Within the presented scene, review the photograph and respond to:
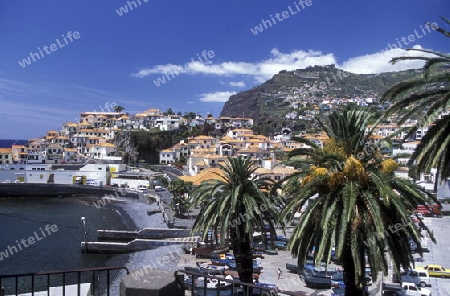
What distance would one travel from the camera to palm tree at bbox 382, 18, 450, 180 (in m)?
8.38

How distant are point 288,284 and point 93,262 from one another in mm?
18113

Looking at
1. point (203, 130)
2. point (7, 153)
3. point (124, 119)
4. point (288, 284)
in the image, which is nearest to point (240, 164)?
point (288, 284)

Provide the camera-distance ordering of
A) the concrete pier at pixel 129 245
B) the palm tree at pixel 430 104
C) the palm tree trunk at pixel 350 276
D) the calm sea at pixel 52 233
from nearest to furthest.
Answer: the palm tree at pixel 430 104, the palm tree trunk at pixel 350 276, the calm sea at pixel 52 233, the concrete pier at pixel 129 245

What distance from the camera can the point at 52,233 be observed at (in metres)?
44.9

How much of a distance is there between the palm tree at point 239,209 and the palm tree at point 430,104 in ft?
25.6

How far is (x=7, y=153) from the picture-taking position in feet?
314

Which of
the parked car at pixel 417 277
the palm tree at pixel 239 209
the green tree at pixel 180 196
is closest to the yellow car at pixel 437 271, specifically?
the parked car at pixel 417 277

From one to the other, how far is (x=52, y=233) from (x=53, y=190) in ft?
109

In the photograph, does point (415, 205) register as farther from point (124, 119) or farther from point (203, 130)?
point (124, 119)

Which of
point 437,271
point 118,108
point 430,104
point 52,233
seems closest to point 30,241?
point 52,233

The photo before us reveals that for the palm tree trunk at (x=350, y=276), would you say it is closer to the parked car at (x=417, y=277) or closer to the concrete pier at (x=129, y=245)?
the parked car at (x=417, y=277)

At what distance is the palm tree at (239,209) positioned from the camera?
15.9 metres

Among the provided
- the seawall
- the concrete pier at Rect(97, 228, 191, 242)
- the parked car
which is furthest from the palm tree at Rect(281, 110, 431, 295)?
the seawall

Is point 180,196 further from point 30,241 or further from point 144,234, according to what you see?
point 30,241
